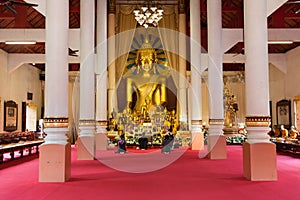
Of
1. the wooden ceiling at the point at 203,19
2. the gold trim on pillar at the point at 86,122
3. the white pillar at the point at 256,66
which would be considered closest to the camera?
the white pillar at the point at 256,66

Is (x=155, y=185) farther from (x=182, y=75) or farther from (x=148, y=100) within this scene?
(x=148, y=100)

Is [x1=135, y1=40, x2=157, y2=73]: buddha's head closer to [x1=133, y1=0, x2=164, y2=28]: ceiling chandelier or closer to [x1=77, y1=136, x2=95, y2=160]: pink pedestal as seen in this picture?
[x1=133, y1=0, x2=164, y2=28]: ceiling chandelier

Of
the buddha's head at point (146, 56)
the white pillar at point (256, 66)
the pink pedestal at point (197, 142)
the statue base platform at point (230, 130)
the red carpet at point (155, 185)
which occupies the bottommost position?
the red carpet at point (155, 185)

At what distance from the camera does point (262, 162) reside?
6895 millimetres

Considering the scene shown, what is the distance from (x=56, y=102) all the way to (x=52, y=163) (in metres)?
1.16

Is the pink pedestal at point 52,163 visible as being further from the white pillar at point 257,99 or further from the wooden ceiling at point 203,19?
the wooden ceiling at point 203,19

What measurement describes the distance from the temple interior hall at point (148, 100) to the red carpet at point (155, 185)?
0.03m

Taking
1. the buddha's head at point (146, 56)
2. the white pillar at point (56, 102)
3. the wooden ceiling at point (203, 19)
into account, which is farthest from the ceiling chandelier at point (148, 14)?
the white pillar at point (56, 102)

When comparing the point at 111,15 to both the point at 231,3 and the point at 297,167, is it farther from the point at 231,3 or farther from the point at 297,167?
the point at 297,167

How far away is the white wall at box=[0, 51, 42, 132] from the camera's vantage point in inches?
692

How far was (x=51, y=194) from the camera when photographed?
5684 millimetres

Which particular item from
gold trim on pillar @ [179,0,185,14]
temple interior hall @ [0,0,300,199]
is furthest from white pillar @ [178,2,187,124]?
gold trim on pillar @ [179,0,185,14]

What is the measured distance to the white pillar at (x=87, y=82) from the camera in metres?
11.2

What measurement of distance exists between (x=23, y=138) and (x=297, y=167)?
33.9 ft
